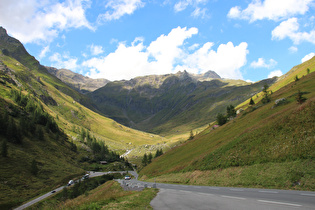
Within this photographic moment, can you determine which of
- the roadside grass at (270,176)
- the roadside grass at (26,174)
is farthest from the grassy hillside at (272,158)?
the roadside grass at (26,174)

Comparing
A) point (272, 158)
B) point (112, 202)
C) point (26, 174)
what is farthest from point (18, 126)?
point (272, 158)

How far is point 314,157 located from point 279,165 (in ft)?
12.9

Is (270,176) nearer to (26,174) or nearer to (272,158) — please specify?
(272,158)

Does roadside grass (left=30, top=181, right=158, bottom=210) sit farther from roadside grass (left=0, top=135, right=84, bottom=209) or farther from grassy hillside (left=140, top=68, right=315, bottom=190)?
roadside grass (left=0, top=135, right=84, bottom=209)

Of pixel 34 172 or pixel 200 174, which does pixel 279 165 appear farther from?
pixel 34 172

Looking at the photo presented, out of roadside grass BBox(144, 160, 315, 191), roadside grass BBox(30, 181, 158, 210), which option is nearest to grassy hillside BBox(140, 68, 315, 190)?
roadside grass BBox(144, 160, 315, 191)

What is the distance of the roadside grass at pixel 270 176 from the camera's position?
1917 cm

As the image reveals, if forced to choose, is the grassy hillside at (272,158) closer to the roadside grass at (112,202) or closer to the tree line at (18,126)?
the roadside grass at (112,202)

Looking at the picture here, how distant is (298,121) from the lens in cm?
2938

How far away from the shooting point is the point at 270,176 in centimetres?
2289

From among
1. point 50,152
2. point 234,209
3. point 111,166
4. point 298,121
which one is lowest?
point 111,166

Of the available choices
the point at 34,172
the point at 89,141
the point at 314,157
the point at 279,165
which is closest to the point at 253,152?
the point at 279,165

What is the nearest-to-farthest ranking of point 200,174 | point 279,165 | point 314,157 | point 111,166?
point 314,157, point 279,165, point 200,174, point 111,166

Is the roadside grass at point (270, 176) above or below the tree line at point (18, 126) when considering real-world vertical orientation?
below
